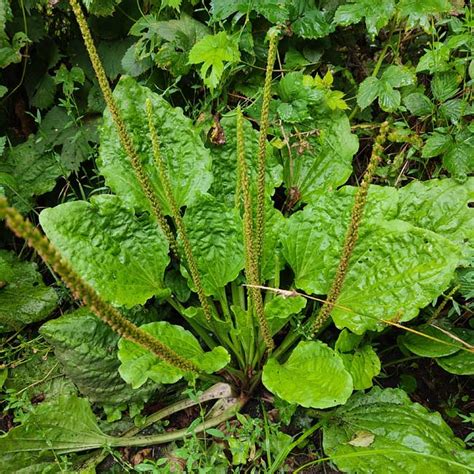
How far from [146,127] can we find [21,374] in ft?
3.61

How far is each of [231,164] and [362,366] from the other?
0.92 meters

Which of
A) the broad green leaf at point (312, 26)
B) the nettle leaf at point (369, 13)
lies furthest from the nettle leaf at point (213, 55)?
the nettle leaf at point (369, 13)

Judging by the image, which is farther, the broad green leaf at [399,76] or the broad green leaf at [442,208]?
the broad green leaf at [399,76]

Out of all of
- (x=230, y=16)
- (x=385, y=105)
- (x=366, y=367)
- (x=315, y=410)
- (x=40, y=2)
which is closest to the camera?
(x=366, y=367)

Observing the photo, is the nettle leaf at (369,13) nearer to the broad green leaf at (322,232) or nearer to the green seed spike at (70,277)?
the broad green leaf at (322,232)

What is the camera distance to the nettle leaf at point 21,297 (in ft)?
7.17

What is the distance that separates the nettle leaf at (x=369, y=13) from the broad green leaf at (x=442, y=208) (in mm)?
604

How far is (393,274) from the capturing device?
5.92 feet

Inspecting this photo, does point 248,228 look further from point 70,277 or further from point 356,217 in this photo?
point 70,277

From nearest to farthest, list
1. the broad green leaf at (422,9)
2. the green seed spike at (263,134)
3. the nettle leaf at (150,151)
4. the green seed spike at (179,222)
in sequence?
the green seed spike at (263,134) < the green seed spike at (179,222) < the broad green leaf at (422,9) < the nettle leaf at (150,151)

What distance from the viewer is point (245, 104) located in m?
2.34

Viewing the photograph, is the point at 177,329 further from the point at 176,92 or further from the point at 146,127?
the point at 176,92

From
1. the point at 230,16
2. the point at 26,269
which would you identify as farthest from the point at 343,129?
the point at 26,269

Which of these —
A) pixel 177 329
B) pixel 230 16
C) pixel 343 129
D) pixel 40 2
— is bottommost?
pixel 177 329
